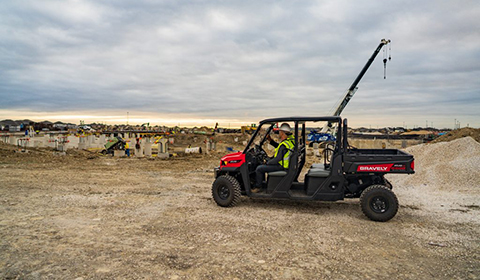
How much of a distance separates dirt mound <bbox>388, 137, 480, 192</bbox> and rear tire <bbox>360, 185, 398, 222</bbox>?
15.1 feet

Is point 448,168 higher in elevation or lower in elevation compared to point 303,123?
lower

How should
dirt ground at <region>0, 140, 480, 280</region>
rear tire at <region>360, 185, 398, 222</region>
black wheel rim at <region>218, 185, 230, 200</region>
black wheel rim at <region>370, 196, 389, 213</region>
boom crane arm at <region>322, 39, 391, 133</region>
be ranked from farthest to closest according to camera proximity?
boom crane arm at <region>322, 39, 391, 133</region>
black wheel rim at <region>218, 185, 230, 200</region>
black wheel rim at <region>370, 196, 389, 213</region>
rear tire at <region>360, 185, 398, 222</region>
dirt ground at <region>0, 140, 480, 280</region>

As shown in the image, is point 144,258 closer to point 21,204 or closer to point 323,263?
point 323,263

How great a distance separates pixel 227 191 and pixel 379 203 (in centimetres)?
318

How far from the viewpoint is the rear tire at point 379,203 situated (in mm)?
5945

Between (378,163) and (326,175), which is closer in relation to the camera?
(378,163)

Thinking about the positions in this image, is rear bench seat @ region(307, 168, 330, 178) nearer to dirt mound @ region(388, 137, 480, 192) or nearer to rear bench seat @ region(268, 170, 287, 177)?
rear bench seat @ region(268, 170, 287, 177)

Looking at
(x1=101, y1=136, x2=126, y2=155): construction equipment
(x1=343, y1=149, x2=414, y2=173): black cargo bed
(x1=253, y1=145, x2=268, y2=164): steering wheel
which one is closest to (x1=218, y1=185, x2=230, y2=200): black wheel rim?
(x1=253, y1=145, x2=268, y2=164): steering wheel

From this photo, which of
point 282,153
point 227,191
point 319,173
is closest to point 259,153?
point 282,153

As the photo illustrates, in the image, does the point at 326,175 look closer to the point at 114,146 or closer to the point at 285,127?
the point at 285,127

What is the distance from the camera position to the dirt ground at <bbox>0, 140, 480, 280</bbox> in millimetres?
3971

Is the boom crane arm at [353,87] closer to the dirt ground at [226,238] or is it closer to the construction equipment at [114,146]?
the construction equipment at [114,146]

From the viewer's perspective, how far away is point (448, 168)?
10375 mm

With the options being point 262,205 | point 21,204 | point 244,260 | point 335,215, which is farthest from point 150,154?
point 244,260
